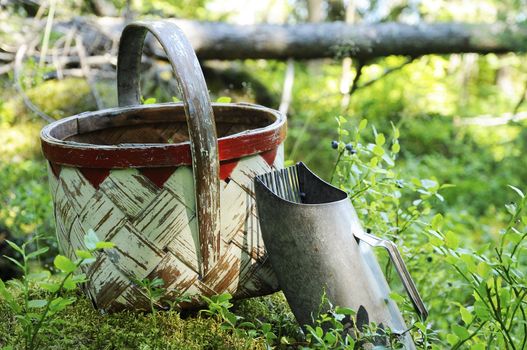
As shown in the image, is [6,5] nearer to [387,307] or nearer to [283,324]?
[283,324]

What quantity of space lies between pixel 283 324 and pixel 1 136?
2.77 m

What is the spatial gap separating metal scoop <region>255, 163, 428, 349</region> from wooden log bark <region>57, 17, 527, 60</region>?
279 centimetres

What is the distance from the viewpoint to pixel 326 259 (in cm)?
120

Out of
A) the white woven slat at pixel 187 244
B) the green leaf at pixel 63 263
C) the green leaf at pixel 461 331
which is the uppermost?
the green leaf at pixel 63 263

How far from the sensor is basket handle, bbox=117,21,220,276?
1183 mm

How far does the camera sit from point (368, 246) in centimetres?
126

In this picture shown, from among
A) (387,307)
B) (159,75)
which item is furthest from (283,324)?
(159,75)

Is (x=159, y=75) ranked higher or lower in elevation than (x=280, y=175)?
lower

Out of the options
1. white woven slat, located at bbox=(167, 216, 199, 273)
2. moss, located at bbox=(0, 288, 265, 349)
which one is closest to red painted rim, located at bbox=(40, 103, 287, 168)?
white woven slat, located at bbox=(167, 216, 199, 273)

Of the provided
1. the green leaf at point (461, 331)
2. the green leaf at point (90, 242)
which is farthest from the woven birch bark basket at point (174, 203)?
the green leaf at point (461, 331)

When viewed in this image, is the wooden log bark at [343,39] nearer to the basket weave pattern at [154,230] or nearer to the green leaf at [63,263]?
the basket weave pattern at [154,230]

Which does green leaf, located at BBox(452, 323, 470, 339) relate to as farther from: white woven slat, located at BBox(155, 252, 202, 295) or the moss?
white woven slat, located at BBox(155, 252, 202, 295)

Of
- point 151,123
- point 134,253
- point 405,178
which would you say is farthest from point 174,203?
point 405,178

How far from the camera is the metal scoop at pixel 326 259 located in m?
1.20
